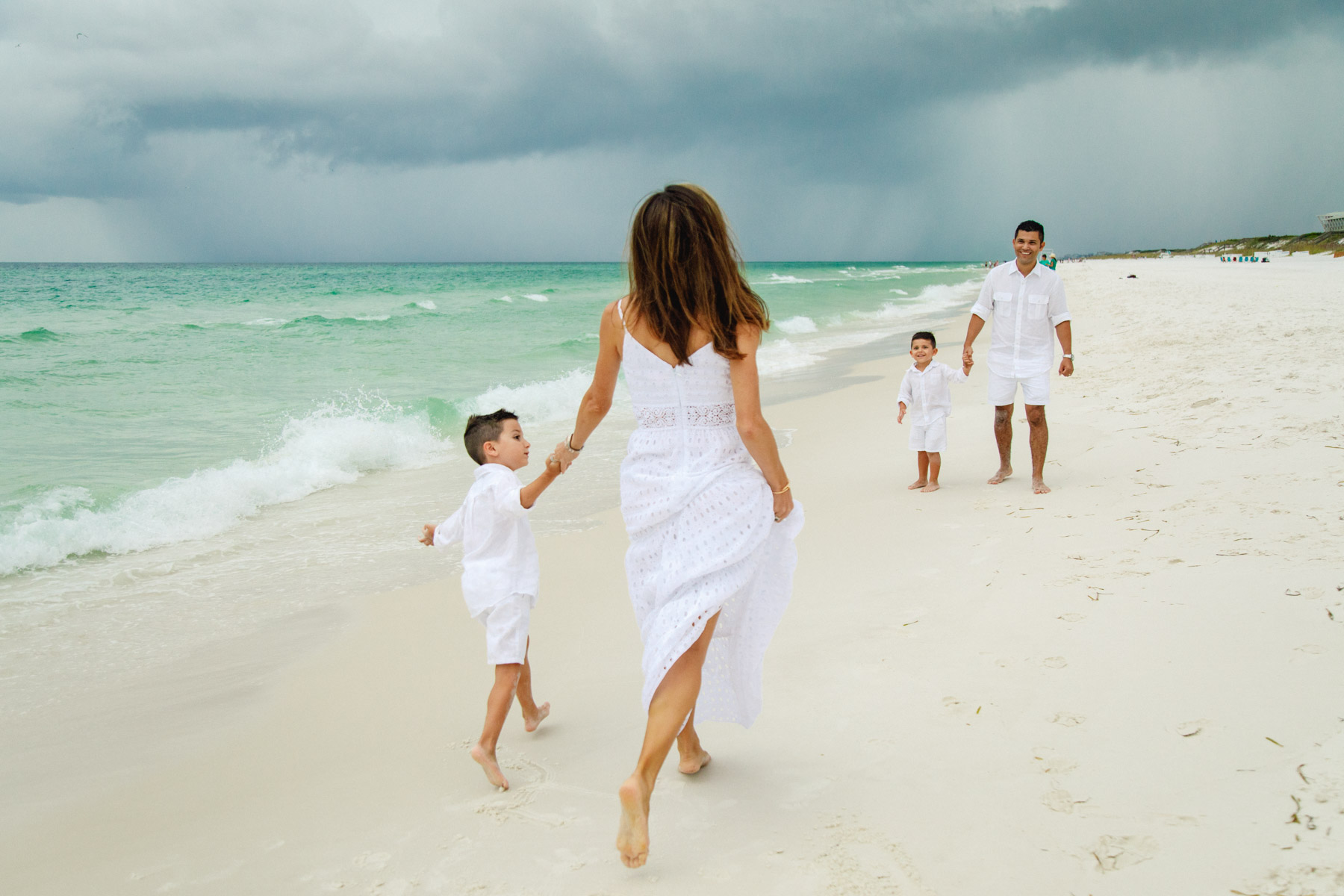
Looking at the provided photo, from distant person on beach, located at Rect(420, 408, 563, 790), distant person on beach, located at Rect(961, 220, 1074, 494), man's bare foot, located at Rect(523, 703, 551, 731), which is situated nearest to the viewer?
distant person on beach, located at Rect(420, 408, 563, 790)

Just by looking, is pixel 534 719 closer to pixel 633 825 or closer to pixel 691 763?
pixel 691 763

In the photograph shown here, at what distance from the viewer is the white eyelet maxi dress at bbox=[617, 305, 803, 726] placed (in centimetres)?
257

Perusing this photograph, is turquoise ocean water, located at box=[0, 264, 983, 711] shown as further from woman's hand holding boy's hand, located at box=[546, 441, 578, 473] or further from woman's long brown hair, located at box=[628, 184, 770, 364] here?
woman's hand holding boy's hand, located at box=[546, 441, 578, 473]

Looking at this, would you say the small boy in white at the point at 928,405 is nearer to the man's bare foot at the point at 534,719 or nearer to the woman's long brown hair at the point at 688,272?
the man's bare foot at the point at 534,719

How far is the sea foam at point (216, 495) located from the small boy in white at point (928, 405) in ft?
16.7

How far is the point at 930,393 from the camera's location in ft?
21.2

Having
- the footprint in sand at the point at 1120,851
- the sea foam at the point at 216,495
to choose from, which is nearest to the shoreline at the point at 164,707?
the sea foam at the point at 216,495

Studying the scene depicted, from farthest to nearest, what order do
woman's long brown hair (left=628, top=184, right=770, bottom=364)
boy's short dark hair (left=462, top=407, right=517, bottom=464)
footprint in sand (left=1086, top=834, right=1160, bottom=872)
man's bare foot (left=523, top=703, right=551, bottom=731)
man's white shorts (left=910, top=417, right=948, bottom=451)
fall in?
man's white shorts (left=910, top=417, right=948, bottom=451), man's bare foot (left=523, top=703, right=551, bottom=731), boy's short dark hair (left=462, top=407, right=517, bottom=464), woman's long brown hair (left=628, top=184, right=770, bottom=364), footprint in sand (left=1086, top=834, right=1160, bottom=872)

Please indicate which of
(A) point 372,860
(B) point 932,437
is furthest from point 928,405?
(A) point 372,860

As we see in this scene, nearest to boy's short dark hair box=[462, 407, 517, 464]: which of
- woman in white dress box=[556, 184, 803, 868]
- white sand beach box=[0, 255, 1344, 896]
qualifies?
woman in white dress box=[556, 184, 803, 868]

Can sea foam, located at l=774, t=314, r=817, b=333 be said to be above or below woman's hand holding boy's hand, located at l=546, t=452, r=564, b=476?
above

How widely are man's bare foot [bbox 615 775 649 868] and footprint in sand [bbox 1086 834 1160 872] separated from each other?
3.78ft

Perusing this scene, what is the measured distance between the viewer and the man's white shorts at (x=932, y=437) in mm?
6352

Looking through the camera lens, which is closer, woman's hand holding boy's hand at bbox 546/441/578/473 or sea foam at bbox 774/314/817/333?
woman's hand holding boy's hand at bbox 546/441/578/473
